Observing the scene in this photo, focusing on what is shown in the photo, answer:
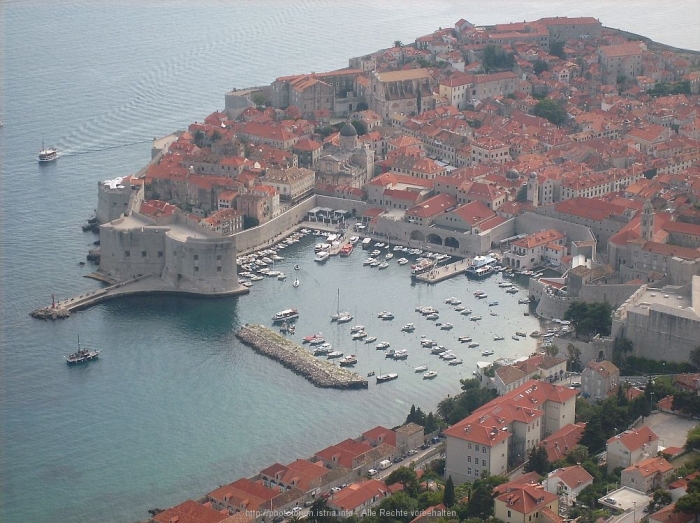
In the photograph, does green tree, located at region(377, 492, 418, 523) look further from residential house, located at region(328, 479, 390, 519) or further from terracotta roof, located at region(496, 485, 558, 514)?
terracotta roof, located at region(496, 485, 558, 514)

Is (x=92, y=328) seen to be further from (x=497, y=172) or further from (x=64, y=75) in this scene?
(x=64, y=75)

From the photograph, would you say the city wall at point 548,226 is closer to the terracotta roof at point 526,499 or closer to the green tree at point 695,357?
the green tree at point 695,357

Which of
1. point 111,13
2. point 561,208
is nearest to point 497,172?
point 561,208

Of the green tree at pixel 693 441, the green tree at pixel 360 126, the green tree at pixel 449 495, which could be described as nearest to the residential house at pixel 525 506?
the green tree at pixel 449 495

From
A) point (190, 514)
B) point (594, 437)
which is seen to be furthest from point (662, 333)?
point (190, 514)

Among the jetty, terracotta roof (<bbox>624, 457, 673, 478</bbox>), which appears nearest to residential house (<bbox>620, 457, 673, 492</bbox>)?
terracotta roof (<bbox>624, 457, 673, 478</bbox>)
